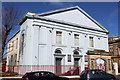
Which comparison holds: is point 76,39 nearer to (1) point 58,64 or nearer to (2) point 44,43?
(1) point 58,64

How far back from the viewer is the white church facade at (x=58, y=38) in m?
22.6

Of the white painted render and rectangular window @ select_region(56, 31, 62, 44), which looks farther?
rectangular window @ select_region(56, 31, 62, 44)

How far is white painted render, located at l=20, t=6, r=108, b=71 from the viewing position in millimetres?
22361

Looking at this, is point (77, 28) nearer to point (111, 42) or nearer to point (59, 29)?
point (59, 29)

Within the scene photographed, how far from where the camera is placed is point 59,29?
988 inches

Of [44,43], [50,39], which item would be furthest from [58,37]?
[44,43]

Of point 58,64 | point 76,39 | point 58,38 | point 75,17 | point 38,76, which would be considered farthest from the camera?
point 75,17

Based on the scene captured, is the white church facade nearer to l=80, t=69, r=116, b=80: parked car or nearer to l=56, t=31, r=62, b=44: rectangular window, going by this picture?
l=56, t=31, r=62, b=44: rectangular window

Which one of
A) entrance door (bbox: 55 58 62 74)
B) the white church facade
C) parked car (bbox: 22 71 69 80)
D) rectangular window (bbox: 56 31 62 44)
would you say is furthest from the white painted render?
parked car (bbox: 22 71 69 80)

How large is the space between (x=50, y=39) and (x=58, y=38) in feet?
5.91

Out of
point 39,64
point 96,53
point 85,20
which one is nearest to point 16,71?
point 39,64

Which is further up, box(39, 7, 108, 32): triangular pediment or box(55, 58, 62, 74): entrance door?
box(39, 7, 108, 32): triangular pediment

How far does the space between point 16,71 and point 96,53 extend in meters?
13.2

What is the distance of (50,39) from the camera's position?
77.9 feet
